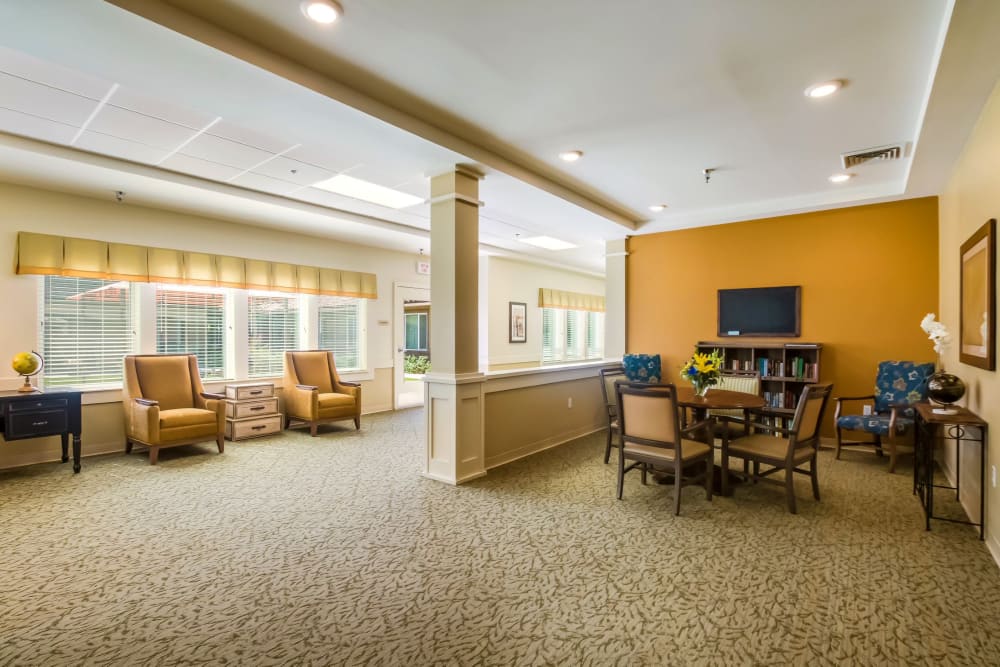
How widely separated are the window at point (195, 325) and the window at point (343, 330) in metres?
1.37

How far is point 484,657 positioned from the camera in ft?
6.55

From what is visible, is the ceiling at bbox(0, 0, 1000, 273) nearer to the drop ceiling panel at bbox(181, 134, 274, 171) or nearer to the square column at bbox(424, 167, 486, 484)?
the drop ceiling panel at bbox(181, 134, 274, 171)

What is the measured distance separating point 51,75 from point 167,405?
356cm

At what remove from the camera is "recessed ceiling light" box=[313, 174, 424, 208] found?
4.93m

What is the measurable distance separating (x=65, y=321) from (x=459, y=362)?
171 inches

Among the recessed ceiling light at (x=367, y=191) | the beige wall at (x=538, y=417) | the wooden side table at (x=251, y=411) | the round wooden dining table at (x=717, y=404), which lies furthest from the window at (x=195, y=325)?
the round wooden dining table at (x=717, y=404)

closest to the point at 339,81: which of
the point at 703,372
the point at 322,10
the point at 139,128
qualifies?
the point at 322,10

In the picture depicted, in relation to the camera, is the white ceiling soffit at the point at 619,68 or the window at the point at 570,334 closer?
the white ceiling soffit at the point at 619,68

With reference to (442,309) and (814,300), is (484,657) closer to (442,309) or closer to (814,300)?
(442,309)

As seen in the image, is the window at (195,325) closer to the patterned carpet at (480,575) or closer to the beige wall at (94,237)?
the beige wall at (94,237)

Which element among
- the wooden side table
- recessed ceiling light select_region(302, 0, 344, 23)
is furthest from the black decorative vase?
the wooden side table

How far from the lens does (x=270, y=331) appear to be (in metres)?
6.86

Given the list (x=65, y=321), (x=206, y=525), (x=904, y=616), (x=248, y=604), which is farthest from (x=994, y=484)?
(x=65, y=321)

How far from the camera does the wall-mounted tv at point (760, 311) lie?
18.8ft
